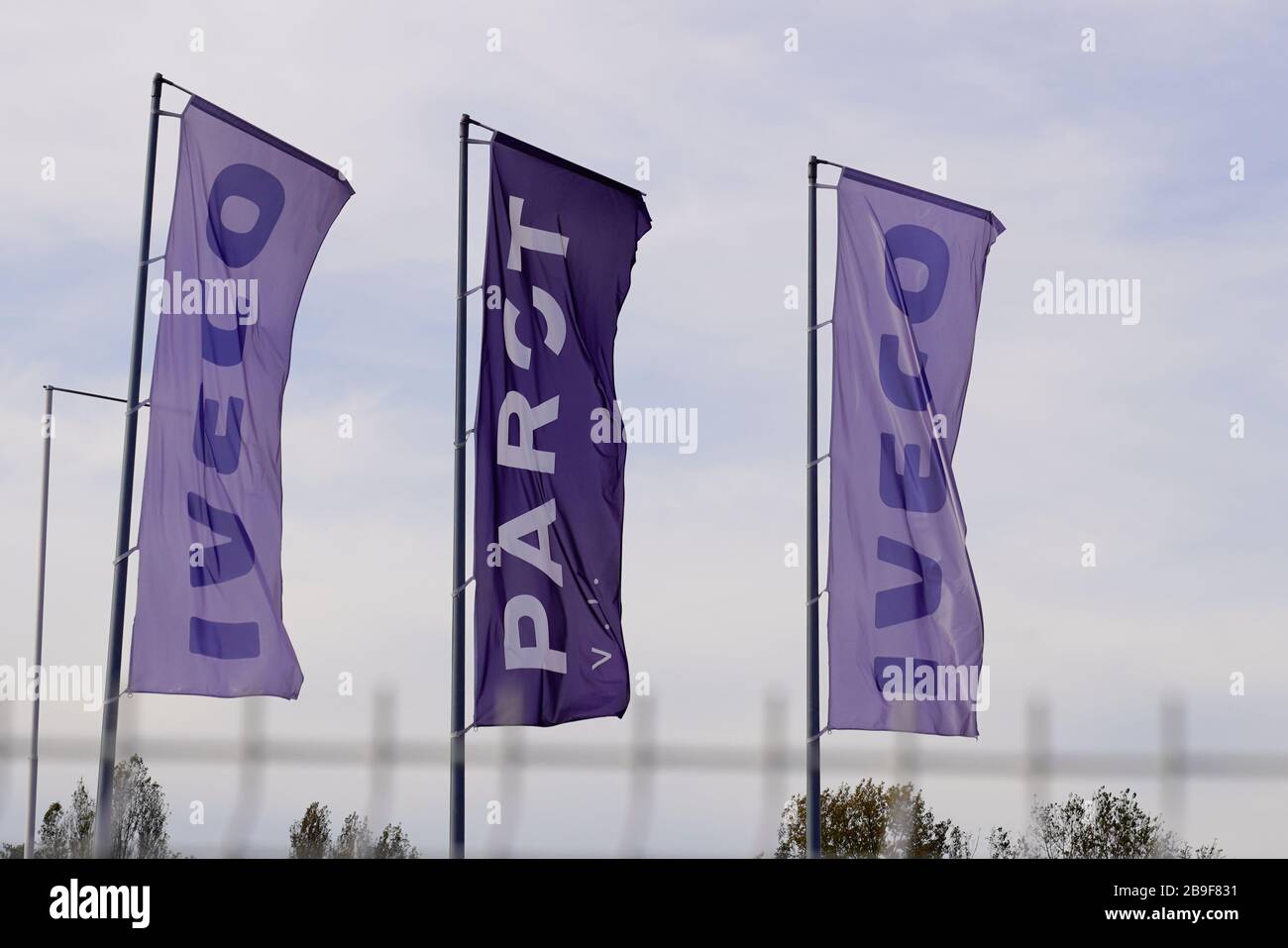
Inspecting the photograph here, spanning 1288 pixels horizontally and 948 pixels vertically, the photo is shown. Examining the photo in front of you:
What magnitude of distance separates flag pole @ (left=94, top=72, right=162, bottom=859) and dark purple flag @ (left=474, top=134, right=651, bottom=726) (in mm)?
3362

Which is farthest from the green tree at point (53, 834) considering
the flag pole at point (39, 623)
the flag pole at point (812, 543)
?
the flag pole at point (812, 543)

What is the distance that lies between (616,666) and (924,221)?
5.90 meters

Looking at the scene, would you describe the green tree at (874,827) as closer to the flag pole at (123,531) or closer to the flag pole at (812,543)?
the flag pole at (812,543)

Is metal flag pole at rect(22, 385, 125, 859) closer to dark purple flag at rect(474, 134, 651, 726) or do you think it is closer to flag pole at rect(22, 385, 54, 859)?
flag pole at rect(22, 385, 54, 859)

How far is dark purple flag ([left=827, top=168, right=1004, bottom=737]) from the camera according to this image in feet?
56.1

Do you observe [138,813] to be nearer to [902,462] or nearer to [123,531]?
[123,531]

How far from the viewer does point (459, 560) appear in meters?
17.2

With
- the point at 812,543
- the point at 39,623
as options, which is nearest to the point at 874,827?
the point at 812,543

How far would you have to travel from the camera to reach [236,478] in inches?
628

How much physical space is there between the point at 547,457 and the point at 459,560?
140cm

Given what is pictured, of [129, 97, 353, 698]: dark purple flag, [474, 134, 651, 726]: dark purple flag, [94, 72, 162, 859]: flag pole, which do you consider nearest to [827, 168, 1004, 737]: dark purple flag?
[474, 134, 651, 726]: dark purple flag

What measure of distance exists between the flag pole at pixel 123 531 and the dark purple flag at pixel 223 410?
54cm
